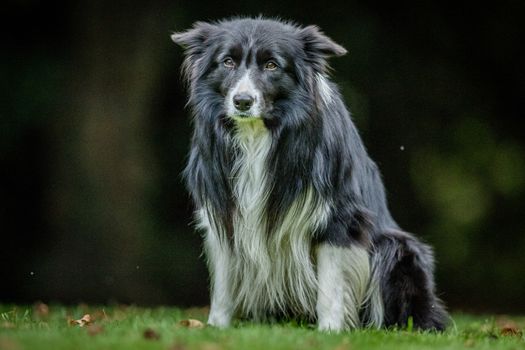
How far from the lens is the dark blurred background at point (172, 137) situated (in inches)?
495

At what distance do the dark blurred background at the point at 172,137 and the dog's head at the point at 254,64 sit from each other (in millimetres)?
5703

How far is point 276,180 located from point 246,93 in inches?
28.1

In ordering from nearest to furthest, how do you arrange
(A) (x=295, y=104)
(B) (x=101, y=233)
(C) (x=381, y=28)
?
(A) (x=295, y=104), (B) (x=101, y=233), (C) (x=381, y=28)

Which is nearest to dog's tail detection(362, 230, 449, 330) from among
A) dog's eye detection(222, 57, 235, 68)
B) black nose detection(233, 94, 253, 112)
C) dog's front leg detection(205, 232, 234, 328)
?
dog's front leg detection(205, 232, 234, 328)

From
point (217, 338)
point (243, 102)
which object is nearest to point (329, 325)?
point (217, 338)

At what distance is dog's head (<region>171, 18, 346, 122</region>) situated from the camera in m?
6.66

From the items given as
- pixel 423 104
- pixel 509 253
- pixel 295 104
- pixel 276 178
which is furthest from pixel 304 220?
pixel 509 253

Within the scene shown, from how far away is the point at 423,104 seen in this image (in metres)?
14.2

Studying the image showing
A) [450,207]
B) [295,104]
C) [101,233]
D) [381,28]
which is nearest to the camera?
[295,104]

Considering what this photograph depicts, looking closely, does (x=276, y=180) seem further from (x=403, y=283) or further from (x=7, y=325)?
(x=7, y=325)

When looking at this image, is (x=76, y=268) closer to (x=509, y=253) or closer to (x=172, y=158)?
(x=172, y=158)

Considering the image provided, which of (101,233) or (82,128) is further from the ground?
(82,128)

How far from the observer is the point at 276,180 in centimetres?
691

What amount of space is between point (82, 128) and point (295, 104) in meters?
6.31
